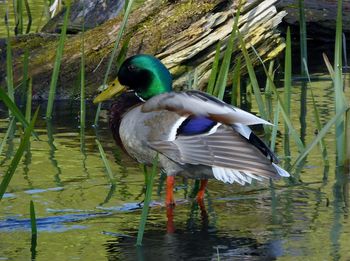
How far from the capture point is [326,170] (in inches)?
233

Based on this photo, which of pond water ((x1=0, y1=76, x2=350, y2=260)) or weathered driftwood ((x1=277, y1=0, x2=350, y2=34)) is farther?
weathered driftwood ((x1=277, y1=0, x2=350, y2=34))

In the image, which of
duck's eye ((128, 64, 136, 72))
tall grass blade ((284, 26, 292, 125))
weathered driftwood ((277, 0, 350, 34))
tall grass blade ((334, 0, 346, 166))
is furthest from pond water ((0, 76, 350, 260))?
weathered driftwood ((277, 0, 350, 34))

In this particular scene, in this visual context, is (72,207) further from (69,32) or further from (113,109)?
(69,32)

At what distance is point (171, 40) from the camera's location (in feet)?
25.3

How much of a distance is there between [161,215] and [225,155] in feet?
1.46

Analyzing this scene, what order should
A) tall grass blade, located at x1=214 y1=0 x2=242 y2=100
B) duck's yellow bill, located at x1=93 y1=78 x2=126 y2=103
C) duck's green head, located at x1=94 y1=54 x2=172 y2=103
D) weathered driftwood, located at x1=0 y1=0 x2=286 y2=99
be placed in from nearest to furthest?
tall grass blade, located at x1=214 y1=0 x2=242 y2=100, duck's green head, located at x1=94 y1=54 x2=172 y2=103, duck's yellow bill, located at x1=93 y1=78 x2=126 y2=103, weathered driftwood, located at x1=0 y1=0 x2=286 y2=99

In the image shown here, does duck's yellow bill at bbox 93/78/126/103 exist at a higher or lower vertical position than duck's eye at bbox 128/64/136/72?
lower

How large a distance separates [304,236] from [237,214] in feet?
1.75

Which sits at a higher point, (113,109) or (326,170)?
(113,109)

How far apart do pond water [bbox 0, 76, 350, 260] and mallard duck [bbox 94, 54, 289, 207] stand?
0.66 ft

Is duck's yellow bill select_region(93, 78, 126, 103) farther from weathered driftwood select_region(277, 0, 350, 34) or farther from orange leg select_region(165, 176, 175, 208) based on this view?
weathered driftwood select_region(277, 0, 350, 34)

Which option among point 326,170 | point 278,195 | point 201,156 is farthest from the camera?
point 326,170

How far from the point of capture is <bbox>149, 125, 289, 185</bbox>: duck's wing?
499 cm

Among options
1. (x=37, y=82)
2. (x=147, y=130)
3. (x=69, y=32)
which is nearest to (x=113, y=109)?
(x=147, y=130)
